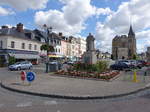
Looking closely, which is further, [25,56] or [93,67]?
[25,56]

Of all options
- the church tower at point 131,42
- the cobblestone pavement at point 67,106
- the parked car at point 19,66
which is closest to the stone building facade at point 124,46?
the church tower at point 131,42

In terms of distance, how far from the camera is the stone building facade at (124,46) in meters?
109

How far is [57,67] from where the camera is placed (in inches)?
938

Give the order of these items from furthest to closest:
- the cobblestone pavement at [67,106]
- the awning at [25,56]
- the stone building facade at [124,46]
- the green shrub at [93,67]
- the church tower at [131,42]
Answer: the church tower at [131,42] < the stone building facade at [124,46] < the awning at [25,56] < the green shrub at [93,67] < the cobblestone pavement at [67,106]

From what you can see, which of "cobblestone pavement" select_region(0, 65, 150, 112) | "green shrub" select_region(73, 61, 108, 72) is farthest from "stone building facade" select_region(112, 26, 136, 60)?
"cobblestone pavement" select_region(0, 65, 150, 112)

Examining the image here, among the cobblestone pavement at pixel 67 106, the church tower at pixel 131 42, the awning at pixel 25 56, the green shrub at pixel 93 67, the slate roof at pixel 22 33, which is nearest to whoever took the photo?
the cobblestone pavement at pixel 67 106

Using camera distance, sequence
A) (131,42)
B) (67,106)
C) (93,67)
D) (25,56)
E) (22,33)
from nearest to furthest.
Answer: (67,106) < (93,67) < (25,56) < (22,33) < (131,42)

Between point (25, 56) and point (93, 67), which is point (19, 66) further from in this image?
point (25, 56)

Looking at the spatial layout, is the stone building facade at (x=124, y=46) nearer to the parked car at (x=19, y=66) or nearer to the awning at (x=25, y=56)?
the awning at (x=25, y=56)

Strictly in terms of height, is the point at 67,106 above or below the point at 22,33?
below

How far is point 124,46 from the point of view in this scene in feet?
386

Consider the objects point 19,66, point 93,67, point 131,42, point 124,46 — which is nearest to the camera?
point 93,67

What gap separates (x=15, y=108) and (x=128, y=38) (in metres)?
117

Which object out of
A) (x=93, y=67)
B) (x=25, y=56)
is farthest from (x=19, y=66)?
(x=25, y=56)
